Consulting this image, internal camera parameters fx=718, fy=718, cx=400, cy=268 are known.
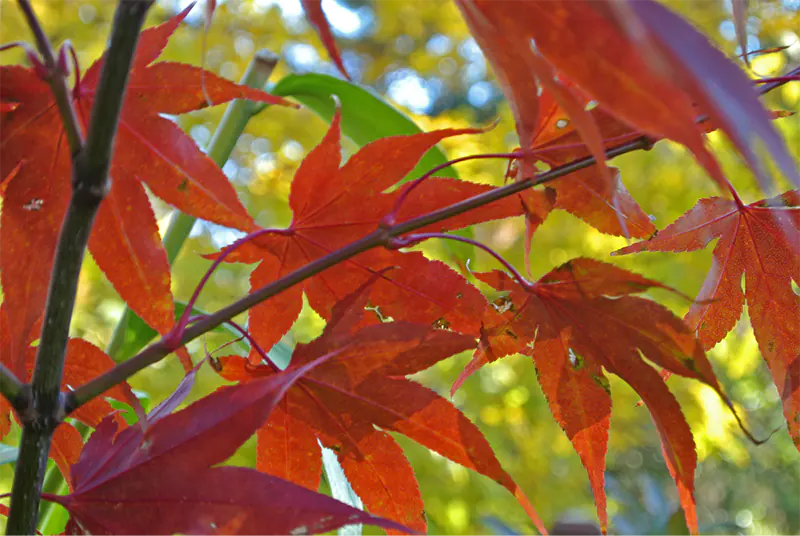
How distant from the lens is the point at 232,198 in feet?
0.95

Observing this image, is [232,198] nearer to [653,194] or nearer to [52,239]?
[52,239]

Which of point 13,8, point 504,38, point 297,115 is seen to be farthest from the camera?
point 297,115

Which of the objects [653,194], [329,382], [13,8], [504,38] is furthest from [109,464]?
[13,8]

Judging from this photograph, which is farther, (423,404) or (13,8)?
(13,8)

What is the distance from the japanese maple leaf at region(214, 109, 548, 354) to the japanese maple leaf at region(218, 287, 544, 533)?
0.02 m

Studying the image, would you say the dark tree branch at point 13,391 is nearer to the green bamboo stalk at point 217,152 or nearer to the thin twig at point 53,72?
the thin twig at point 53,72

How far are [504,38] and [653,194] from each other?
1695 mm

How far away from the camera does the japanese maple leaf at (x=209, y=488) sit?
218 millimetres

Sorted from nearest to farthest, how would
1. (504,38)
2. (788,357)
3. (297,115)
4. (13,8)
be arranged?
(504,38), (788,357), (13,8), (297,115)

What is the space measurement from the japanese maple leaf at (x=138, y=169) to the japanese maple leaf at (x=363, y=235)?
45mm

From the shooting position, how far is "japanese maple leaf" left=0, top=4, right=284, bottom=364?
28 cm

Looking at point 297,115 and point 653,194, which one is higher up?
point 297,115

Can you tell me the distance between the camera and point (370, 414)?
284 mm

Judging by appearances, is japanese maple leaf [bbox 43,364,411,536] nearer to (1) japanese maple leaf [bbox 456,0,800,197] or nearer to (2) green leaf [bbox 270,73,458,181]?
(1) japanese maple leaf [bbox 456,0,800,197]
